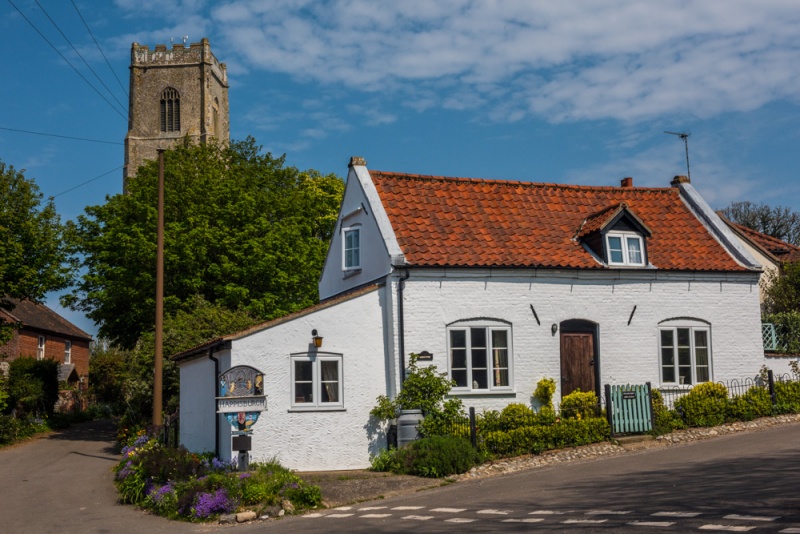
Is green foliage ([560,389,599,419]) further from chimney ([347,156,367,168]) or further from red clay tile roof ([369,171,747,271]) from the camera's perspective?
chimney ([347,156,367,168])

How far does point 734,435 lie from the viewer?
21.0m

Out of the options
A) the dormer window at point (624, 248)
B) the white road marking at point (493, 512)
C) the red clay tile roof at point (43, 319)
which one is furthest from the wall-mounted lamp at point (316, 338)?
the red clay tile roof at point (43, 319)

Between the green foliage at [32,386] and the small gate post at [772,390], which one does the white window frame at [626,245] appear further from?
the green foliage at [32,386]

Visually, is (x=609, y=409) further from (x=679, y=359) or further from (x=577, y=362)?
(x=679, y=359)

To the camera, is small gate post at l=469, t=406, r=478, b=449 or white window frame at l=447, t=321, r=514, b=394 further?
white window frame at l=447, t=321, r=514, b=394

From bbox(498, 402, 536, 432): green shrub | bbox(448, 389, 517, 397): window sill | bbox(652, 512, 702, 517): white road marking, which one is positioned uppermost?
bbox(448, 389, 517, 397): window sill

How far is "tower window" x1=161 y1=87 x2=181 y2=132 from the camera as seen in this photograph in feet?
266

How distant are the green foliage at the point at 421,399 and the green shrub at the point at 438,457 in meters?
1.36

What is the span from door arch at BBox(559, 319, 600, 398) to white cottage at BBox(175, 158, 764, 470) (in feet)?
0.12

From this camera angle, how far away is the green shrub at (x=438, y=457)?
1788 cm

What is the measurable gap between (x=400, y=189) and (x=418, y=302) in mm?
4133

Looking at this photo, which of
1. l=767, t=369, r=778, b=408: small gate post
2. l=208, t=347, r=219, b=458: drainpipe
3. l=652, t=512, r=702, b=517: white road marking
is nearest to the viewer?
l=652, t=512, r=702, b=517: white road marking

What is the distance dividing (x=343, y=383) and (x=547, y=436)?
16.4 ft

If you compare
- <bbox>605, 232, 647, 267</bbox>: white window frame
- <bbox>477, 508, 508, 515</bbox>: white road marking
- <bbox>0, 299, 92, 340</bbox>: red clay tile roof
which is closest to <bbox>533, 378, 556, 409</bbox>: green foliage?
<bbox>605, 232, 647, 267</bbox>: white window frame
